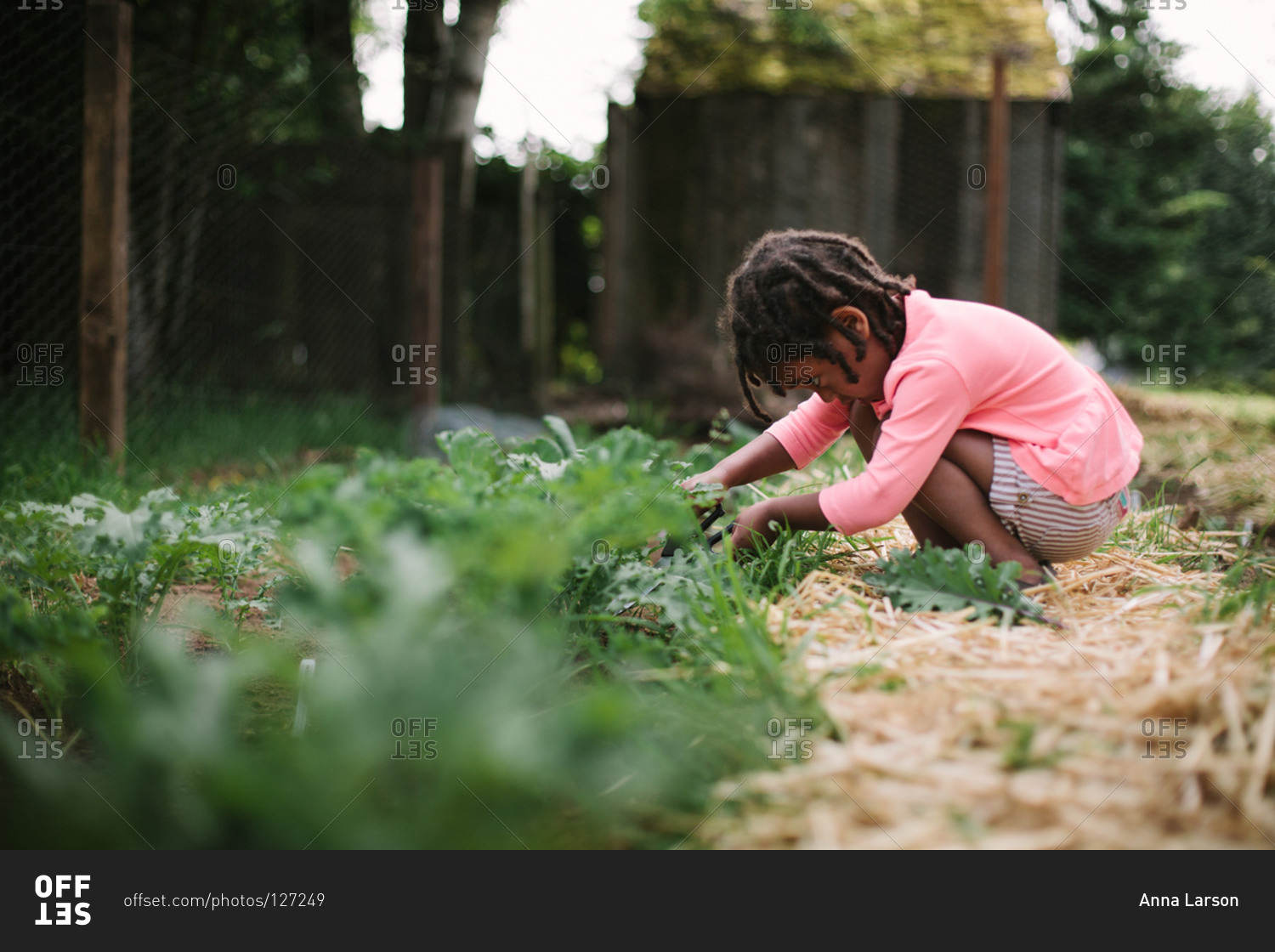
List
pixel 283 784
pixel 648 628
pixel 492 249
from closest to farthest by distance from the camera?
pixel 283 784, pixel 648 628, pixel 492 249

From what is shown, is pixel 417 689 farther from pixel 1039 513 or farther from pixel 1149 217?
pixel 1149 217

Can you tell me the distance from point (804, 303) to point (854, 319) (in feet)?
0.37

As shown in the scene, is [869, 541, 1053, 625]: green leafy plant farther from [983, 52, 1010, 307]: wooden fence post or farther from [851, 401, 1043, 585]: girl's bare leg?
[983, 52, 1010, 307]: wooden fence post

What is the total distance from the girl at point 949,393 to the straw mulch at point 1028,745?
0.42 m

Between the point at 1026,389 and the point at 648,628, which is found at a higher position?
the point at 1026,389

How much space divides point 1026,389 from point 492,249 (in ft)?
16.6

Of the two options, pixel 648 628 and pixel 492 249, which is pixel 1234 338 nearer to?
pixel 492 249

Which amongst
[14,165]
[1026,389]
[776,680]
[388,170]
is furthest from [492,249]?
[776,680]

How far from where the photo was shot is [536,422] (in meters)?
5.77

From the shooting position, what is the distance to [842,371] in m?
1.96

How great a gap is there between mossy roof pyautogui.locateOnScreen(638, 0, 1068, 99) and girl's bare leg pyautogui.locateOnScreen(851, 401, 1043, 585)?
19.4 ft
